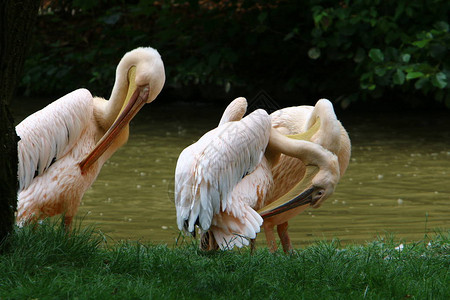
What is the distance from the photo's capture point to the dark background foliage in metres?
11.6

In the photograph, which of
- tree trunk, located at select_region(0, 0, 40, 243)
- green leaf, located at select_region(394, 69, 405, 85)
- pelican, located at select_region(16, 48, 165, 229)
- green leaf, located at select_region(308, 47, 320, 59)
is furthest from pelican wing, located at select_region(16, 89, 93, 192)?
green leaf, located at select_region(308, 47, 320, 59)

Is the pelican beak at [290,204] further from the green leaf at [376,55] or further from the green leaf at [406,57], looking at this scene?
the green leaf at [406,57]

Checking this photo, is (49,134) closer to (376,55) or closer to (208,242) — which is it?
(208,242)

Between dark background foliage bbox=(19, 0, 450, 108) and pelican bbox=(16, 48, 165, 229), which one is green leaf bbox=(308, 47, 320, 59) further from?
pelican bbox=(16, 48, 165, 229)

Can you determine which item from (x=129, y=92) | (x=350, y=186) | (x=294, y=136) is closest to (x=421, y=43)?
(x=350, y=186)

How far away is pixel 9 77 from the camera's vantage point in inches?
142

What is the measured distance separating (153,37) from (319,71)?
3.30 metres

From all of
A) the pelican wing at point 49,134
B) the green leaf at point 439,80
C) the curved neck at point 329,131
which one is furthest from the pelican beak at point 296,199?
the green leaf at point 439,80

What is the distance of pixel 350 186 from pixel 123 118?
3.50 metres

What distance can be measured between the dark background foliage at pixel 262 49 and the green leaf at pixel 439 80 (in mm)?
557

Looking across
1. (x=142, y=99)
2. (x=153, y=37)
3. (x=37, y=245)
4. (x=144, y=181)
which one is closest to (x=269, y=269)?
(x=37, y=245)

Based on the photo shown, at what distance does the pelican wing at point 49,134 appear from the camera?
496 cm

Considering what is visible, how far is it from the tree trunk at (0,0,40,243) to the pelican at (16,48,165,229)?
124 centimetres

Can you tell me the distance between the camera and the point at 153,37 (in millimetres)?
14516
